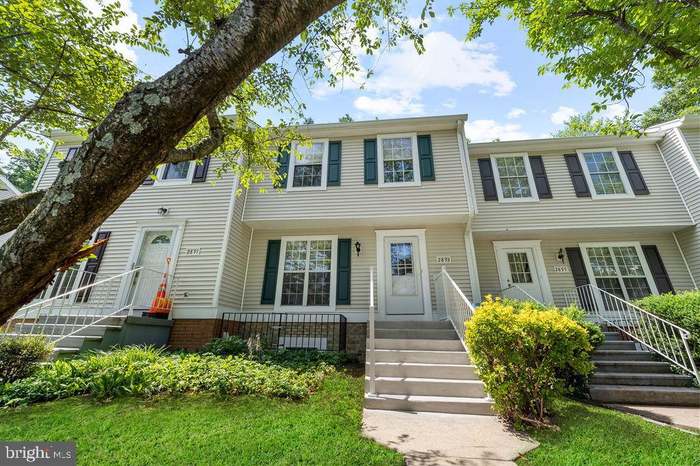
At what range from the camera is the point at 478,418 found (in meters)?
3.65

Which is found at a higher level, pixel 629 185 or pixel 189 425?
pixel 629 185

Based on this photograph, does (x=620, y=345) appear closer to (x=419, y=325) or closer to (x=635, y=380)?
(x=635, y=380)

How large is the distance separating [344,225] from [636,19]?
299 inches

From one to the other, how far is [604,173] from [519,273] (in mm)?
4121

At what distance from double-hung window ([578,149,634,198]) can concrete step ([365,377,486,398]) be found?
7.55m

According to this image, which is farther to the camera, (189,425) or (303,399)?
(303,399)

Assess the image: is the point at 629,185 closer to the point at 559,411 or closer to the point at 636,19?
the point at 636,19

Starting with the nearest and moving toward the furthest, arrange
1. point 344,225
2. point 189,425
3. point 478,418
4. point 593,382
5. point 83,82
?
point 189,425, point 478,418, point 593,382, point 83,82, point 344,225

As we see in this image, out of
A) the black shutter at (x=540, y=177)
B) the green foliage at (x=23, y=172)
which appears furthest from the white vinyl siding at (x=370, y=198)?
the green foliage at (x=23, y=172)

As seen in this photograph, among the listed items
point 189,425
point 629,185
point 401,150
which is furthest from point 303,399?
point 629,185

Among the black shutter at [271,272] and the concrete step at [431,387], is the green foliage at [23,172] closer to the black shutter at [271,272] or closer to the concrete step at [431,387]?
the black shutter at [271,272]

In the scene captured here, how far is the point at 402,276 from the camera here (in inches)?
302

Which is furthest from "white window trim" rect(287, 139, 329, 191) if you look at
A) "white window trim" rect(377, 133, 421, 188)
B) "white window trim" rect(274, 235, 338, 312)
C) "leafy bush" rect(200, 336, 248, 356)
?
"leafy bush" rect(200, 336, 248, 356)

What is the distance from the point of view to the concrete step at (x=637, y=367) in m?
5.10
